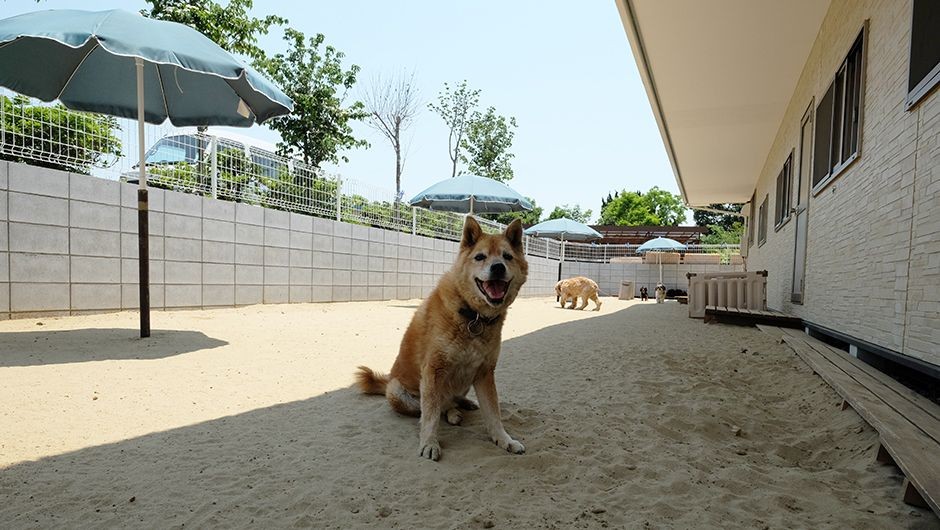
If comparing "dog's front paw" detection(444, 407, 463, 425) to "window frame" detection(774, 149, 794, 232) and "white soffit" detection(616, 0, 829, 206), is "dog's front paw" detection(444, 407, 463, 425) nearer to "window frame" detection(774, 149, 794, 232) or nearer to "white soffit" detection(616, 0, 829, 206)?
"white soffit" detection(616, 0, 829, 206)

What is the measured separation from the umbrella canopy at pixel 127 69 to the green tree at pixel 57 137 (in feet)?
0.71

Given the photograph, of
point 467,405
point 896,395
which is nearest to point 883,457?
point 896,395

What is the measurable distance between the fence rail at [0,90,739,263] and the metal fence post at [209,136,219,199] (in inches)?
0.5

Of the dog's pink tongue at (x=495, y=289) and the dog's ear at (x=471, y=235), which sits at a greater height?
the dog's ear at (x=471, y=235)

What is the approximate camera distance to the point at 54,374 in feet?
10.7

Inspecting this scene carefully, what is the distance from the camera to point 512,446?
7.55 ft

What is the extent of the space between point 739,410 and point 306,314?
6045 mm

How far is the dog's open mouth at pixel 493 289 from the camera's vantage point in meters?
2.45

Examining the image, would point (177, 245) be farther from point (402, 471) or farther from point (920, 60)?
point (920, 60)

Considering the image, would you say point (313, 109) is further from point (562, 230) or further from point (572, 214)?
point (572, 214)

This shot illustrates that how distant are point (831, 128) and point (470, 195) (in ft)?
23.7

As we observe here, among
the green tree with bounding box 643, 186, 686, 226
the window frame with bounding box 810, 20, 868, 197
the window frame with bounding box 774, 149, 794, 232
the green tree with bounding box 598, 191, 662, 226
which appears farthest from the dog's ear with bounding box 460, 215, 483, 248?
the green tree with bounding box 643, 186, 686, 226

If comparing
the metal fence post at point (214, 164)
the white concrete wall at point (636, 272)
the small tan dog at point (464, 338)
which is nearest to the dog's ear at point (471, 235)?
the small tan dog at point (464, 338)

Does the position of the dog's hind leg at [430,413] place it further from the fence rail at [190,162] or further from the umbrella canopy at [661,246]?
the umbrella canopy at [661,246]
